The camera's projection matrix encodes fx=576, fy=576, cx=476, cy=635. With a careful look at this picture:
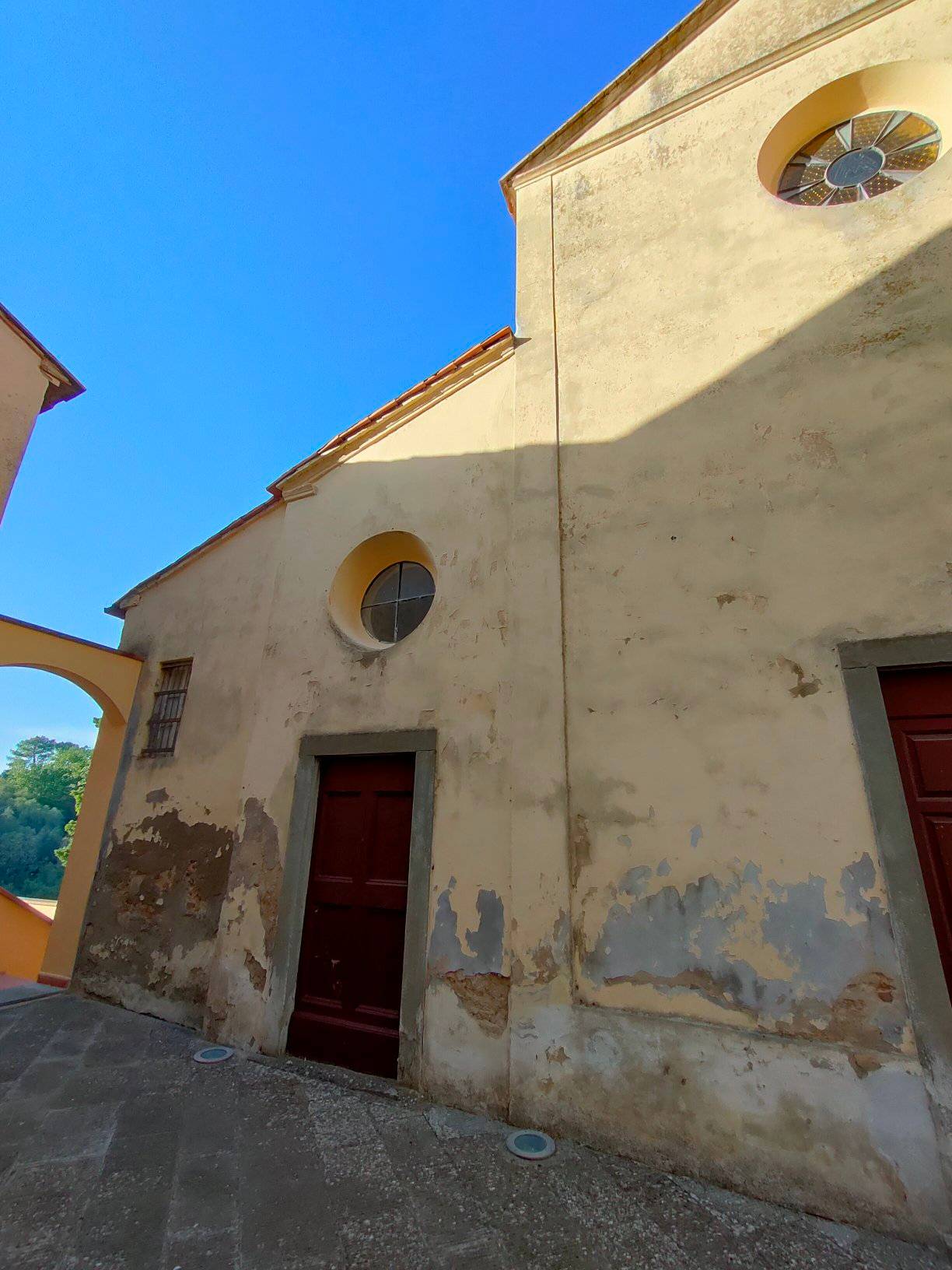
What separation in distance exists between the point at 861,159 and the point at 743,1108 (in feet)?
19.7

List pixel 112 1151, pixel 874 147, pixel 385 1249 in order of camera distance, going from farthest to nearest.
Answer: pixel 874 147 < pixel 112 1151 < pixel 385 1249

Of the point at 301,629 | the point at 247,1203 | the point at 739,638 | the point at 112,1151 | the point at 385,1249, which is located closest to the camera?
the point at 385,1249

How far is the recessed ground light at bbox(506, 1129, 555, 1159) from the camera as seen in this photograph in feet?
9.18

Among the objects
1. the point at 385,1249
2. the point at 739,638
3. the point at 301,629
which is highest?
the point at 301,629

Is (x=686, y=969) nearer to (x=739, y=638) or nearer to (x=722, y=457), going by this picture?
(x=739, y=638)

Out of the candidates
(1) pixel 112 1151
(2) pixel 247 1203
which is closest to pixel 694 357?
(2) pixel 247 1203

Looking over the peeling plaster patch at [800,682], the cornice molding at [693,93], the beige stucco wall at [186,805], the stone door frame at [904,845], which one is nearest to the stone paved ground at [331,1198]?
the stone door frame at [904,845]

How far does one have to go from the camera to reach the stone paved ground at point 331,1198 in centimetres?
216

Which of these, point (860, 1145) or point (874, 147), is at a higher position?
point (874, 147)

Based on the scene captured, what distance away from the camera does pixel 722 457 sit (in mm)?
3705

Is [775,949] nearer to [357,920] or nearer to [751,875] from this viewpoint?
[751,875]

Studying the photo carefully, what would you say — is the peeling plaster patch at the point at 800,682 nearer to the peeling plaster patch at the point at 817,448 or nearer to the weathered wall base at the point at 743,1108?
the peeling plaster patch at the point at 817,448

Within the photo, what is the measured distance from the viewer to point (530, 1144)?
2898 millimetres

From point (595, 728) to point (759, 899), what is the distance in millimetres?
1207
